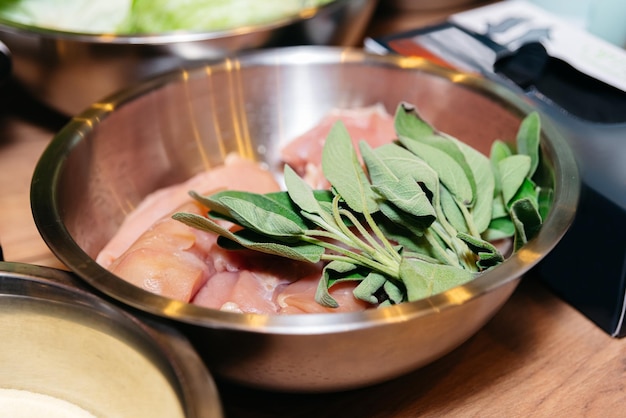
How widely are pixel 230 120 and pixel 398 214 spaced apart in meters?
0.35

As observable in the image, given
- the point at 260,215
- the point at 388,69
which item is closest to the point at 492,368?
the point at 260,215

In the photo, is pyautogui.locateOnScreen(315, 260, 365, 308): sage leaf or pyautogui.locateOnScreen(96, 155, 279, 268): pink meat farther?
pyautogui.locateOnScreen(96, 155, 279, 268): pink meat

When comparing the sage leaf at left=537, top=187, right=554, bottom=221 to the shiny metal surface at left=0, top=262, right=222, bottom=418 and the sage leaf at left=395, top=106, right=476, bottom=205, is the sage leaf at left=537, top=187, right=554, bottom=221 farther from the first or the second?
the shiny metal surface at left=0, top=262, right=222, bottom=418

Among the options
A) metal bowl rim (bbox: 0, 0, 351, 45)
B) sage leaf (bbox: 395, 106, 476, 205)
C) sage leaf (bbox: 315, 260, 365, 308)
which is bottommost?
sage leaf (bbox: 315, 260, 365, 308)

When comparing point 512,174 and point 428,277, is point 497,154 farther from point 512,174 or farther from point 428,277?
point 428,277

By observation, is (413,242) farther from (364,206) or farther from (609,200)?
(609,200)

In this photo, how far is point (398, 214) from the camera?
0.62 m

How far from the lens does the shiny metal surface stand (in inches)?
19.5

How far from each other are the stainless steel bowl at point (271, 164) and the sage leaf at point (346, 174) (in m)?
0.14

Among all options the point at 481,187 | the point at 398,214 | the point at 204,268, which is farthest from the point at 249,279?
the point at 481,187

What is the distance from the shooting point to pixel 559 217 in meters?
0.60

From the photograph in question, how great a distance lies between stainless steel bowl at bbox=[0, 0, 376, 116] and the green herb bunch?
264 millimetres

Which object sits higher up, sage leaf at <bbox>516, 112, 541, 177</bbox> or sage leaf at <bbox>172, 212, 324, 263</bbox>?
sage leaf at <bbox>516, 112, 541, 177</bbox>

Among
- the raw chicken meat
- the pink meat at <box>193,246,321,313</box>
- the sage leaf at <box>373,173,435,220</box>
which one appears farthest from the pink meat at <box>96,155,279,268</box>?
the sage leaf at <box>373,173,435,220</box>
